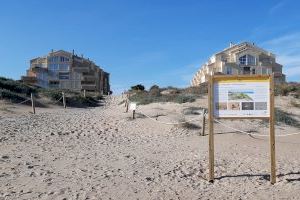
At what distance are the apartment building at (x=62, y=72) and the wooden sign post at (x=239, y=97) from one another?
76997mm

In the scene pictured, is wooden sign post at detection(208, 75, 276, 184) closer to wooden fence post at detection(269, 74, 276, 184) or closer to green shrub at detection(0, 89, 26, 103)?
wooden fence post at detection(269, 74, 276, 184)

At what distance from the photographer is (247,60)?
252 ft

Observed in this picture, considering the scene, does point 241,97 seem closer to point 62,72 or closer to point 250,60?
point 250,60

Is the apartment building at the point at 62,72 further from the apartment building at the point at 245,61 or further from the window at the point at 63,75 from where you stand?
the apartment building at the point at 245,61

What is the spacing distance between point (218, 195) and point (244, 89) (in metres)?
2.66

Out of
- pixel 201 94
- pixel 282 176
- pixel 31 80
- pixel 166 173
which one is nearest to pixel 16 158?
pixel 166 173

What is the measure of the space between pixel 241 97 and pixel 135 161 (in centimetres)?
316

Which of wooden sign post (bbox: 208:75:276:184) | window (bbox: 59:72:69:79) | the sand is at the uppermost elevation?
window (bbox: 59:72:69:79)

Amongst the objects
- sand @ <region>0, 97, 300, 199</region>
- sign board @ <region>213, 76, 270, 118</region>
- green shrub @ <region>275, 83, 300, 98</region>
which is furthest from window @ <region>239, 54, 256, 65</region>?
sign board @ <region>213, 76, 270, 118</region>

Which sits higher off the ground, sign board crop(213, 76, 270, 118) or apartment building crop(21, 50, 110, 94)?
apartment building crop(21, 50, 110, 94)

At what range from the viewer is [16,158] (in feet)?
38.7

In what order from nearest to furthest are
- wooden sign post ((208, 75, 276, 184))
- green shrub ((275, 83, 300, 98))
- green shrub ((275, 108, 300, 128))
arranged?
wooden sign post ((208, 75, 276, 184)) < green shrub ((275, 108, 300, 128)) < green shrub ((275, 83, 300, 98))

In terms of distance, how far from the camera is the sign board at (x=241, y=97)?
10.9 meters

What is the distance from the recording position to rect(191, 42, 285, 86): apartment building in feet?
249
